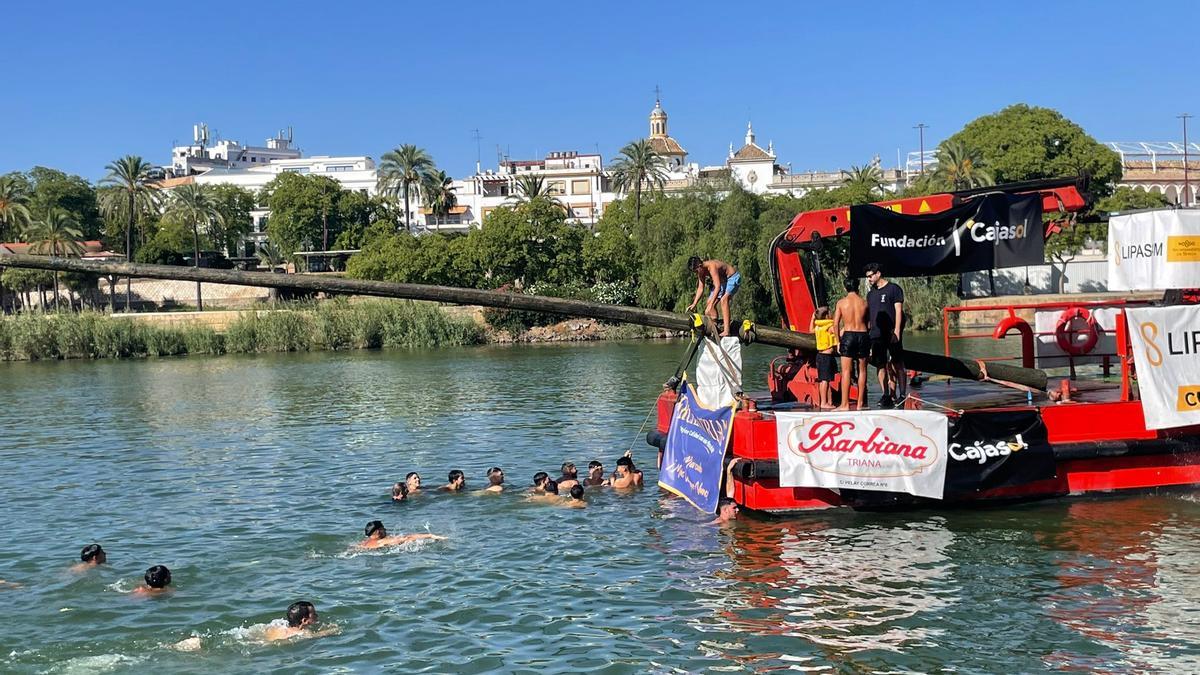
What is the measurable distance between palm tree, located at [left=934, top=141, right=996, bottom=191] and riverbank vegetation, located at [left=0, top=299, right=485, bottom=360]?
37.2 m

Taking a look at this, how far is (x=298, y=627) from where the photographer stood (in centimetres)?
1159

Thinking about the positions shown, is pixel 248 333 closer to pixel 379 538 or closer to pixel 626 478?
pixel 626 478

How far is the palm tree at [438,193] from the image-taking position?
11325 centimetres

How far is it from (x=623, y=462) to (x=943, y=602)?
7435mm

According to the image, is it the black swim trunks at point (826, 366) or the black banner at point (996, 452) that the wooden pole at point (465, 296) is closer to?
the black swim trunks at point (826, 366)

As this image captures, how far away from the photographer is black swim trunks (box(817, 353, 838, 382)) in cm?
1589

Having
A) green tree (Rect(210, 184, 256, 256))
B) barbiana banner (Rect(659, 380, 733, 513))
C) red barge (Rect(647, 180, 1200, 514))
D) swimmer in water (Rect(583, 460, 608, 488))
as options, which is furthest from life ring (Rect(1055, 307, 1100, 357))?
green tree (Rect(210, 184, 256, 256))

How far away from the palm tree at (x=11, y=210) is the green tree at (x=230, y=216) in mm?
17215

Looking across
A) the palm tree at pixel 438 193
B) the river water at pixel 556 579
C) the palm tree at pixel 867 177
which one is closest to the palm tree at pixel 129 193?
the palm tree at pixel 438 193

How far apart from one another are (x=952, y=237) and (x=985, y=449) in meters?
3.14

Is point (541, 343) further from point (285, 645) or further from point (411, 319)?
point (285, 645)

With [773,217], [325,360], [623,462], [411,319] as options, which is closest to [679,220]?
[773,217]

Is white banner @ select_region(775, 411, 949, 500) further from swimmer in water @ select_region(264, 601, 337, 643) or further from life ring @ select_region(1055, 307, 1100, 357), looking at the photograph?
swimmer in water @ select_region(264, 601, 337, 643)

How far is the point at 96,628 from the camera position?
1212cm
